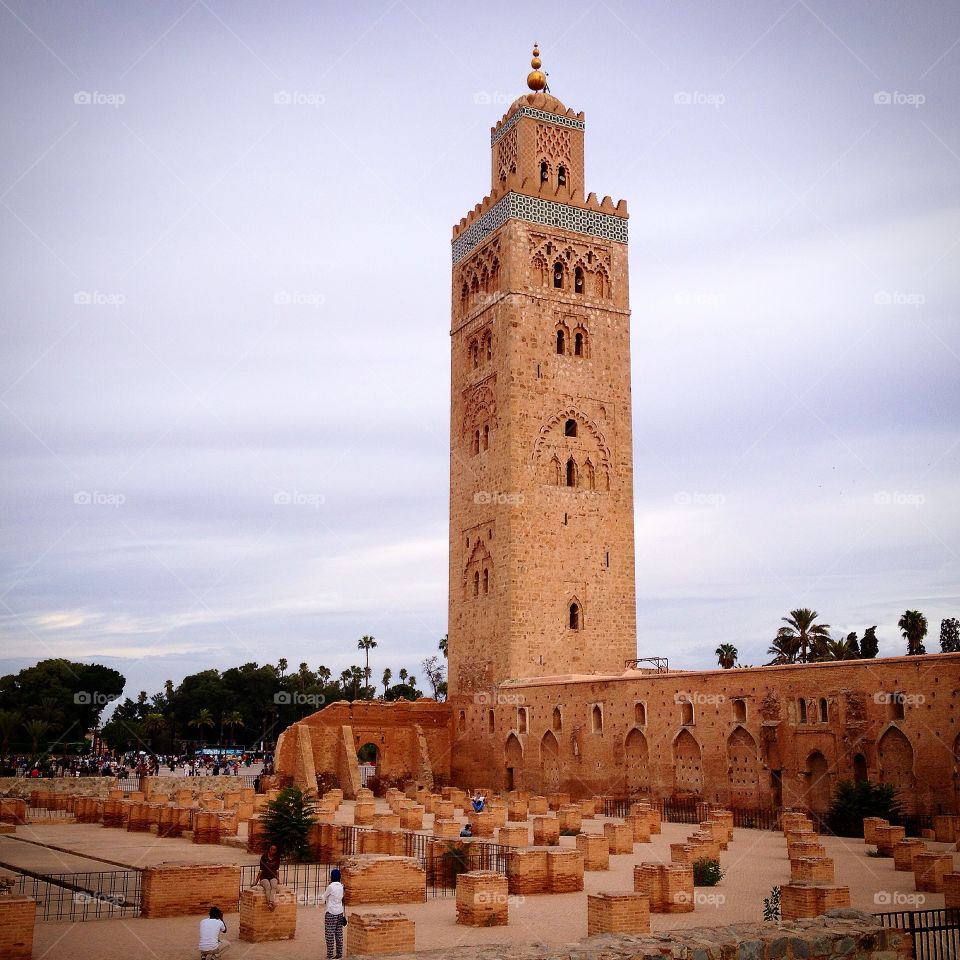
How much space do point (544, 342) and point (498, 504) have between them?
18.1ft

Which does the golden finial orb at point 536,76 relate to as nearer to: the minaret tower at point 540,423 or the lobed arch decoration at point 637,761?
the minaret tower at point 540,423

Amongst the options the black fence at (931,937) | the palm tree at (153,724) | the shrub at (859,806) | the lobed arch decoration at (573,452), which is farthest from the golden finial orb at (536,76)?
the palm tree at (153,724)

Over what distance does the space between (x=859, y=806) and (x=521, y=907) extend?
9475 mm

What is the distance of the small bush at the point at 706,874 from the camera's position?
14703 millimetres

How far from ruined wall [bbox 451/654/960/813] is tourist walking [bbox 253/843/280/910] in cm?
1283

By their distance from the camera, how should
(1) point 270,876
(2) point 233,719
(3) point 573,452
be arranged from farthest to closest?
(2) point 233,719 → (3) point 573,452 → (1) point 270,876

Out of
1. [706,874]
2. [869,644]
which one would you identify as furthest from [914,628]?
[706,874]

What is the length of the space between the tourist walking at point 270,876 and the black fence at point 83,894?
1.91m

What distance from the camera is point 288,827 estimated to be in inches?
683

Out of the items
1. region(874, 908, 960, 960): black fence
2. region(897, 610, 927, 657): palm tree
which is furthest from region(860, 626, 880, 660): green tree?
region(874, 908, 960, 960): black fence

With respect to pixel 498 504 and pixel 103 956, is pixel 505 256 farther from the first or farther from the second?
pixel 103 956

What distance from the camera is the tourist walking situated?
11.3 meters

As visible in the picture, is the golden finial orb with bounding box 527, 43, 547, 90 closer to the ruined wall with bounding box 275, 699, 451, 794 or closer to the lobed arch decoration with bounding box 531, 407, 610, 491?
the lobed arch decoration with bounding box 531, 407, 610, 491

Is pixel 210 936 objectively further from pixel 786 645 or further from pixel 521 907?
pixel 786 645
